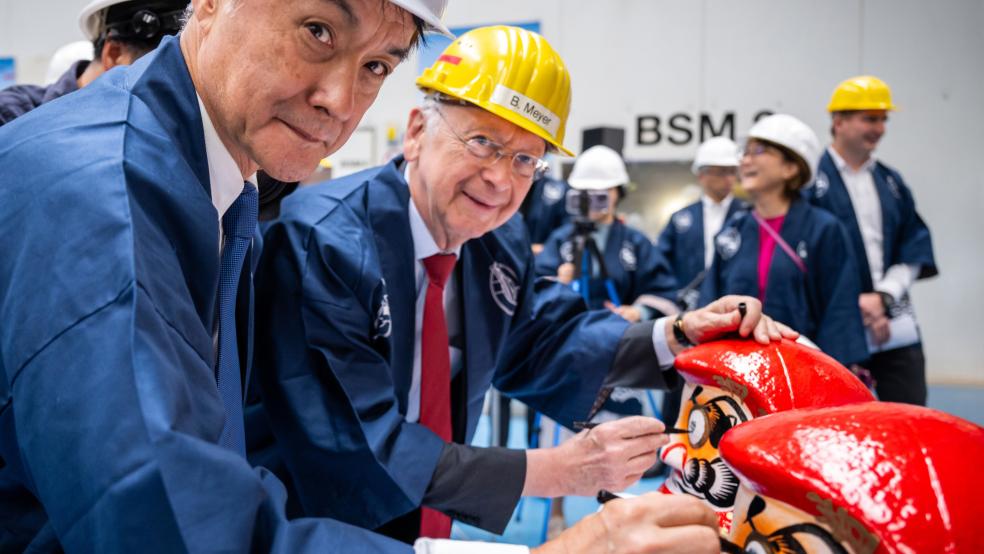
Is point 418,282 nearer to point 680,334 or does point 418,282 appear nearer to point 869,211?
point 680,334

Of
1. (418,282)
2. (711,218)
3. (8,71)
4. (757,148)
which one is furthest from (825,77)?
(8,71)

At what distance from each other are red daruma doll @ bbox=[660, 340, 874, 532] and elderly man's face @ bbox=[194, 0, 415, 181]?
25.8 inches

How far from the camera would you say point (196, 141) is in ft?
3.10

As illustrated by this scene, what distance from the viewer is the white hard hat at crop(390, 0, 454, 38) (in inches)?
39.2

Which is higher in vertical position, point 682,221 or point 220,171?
point 220,171

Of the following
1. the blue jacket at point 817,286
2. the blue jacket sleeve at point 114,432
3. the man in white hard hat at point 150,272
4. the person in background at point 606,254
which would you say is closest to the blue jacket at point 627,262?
the person in background at point 606,254

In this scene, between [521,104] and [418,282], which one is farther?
[418,282]

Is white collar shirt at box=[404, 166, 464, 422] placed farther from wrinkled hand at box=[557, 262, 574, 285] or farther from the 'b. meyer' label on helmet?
wrinkled hand at box=[557, 262, 574, 285]

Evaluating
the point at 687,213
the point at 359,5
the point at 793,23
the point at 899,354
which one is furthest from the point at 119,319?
the point at 793,23

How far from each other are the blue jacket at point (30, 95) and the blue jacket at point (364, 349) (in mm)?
837

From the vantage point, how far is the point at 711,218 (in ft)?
16.9

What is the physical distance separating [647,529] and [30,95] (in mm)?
2093

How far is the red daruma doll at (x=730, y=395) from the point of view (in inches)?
42.8

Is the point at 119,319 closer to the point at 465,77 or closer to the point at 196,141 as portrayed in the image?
the point at 196,141
